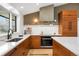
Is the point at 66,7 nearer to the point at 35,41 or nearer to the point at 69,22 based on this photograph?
the point at 69,22

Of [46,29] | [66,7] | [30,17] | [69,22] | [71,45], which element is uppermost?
[66,7]

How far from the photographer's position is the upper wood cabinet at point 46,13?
7.81m

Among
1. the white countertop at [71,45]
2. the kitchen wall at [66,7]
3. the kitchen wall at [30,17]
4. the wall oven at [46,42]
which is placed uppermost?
the kitchen wall at [66,7]

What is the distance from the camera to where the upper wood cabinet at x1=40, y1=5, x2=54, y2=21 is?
25.6 feet

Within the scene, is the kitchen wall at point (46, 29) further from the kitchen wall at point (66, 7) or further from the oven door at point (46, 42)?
the oven door at point (46, 42)

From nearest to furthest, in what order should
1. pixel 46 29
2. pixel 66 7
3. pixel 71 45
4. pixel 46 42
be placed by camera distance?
1. pixel 71 45
2. pixel 46 42
3. pixel 66 7
4. pixel 46 29

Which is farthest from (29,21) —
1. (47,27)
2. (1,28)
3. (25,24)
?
(1,28)

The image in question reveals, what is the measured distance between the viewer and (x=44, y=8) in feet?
25.7

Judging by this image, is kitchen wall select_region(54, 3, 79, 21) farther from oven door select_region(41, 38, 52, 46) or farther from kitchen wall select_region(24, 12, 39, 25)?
oven door select_region(41, 38, 52, 46)

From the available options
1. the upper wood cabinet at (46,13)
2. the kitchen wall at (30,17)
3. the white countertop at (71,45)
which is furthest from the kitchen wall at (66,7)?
the white countertop at (71,45)

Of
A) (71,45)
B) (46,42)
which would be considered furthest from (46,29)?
(71,45)

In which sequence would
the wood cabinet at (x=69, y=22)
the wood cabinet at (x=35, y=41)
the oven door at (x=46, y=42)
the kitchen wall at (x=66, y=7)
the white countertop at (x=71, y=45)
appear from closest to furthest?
the white countertop at (x=71, y=45) → the wood cabinet at (x=69, y=22) → the oven door at (x=46, y=42) → the wood cabinet at (x=35, y=41) → the kitchen wall at (x=66, y=7)

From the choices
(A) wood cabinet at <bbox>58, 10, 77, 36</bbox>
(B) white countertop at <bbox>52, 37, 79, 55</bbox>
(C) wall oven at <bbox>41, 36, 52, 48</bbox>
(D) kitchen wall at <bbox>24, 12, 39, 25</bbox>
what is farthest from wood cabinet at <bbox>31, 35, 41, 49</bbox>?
(B) white countertop at <bbox>52, 37, 79, 55</bbox>

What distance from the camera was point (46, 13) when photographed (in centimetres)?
782
